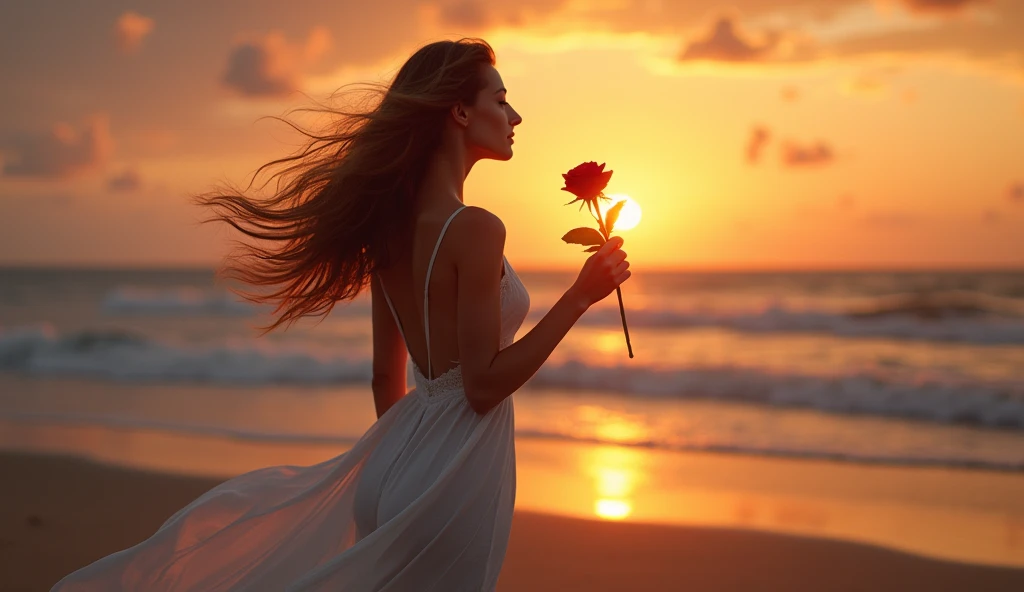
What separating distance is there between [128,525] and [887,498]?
5.44m

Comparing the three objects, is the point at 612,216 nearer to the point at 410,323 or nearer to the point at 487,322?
the point at 487,322

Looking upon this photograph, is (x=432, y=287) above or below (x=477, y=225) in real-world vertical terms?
below

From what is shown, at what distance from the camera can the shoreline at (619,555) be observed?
504 centimetres

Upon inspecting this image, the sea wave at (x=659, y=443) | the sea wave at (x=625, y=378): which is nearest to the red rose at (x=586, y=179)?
the sea wave at (x=659, y=443)

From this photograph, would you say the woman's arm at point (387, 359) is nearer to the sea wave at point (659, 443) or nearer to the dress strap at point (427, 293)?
the dress strap at point (427, 293)

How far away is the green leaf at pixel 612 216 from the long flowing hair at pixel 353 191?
1.69 ft

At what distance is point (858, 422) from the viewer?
31.5ft

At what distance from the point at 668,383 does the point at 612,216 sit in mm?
9724

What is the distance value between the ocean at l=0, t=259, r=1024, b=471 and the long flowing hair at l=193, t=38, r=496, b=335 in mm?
6049

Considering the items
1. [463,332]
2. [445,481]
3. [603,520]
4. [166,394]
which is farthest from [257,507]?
[166,394]

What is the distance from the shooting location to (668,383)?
39.3 ft

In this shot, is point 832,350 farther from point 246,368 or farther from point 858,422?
point 246,368

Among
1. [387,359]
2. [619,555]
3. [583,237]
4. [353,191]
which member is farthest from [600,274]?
[619,555]

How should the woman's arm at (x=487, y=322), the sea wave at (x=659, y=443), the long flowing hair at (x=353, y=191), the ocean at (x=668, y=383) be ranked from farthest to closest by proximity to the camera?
the ocean at (x=668, y=383), the sea wave at (x=659, y=443), the long flowing hair at (x=353, y=191), the woman's arm at (x=487, y=322)
